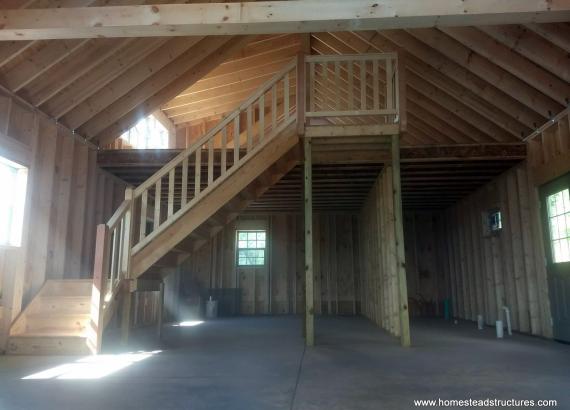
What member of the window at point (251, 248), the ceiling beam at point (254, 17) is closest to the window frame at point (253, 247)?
the window at point (251, 248)

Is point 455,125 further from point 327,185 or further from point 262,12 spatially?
point 262,12

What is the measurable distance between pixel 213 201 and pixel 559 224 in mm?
4907

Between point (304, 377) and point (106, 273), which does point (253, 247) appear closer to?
point (106, 273)

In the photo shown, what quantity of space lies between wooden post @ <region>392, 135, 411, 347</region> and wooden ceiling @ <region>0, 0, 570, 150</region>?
1.60 m

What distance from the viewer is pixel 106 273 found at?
17.0 ft

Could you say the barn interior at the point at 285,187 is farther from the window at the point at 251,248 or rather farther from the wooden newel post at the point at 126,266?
the window at the point at 251,248

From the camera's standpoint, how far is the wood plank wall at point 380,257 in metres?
6.99

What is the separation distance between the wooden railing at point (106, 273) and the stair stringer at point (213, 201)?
16 cm

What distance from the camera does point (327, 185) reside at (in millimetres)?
9352

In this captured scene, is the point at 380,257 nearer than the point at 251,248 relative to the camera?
Yes

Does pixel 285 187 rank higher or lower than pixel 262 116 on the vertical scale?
lower

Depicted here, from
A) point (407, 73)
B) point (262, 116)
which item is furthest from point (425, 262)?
point (262, 116)

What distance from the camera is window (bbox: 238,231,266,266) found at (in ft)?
41.4

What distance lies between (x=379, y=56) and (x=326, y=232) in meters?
6.85
